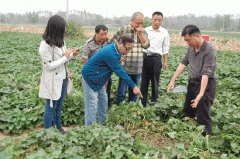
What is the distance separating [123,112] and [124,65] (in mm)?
1235

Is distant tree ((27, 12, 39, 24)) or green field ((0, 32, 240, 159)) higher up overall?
distant tree ((27, 12, 39, 24))

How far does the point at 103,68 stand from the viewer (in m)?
3.01

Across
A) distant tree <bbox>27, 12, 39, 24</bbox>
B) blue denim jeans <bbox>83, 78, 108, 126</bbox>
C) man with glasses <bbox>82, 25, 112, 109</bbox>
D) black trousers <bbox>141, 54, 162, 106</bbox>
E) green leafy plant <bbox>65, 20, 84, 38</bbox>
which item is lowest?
blue denim jeans <bbox>83, 78, 108, 126</bbox>

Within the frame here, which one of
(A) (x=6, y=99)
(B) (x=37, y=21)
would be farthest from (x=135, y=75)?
(B) (x=37, y=21)

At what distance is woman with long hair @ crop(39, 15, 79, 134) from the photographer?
270 centimetres

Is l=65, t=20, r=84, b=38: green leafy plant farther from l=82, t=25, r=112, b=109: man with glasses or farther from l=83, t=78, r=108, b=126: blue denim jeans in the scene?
l=83, t=78, r=108, b=126: blue denim jeans

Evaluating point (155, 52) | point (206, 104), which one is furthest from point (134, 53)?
point (206, 104)

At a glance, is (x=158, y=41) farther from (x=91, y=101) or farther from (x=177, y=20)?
(x=177, y=20)

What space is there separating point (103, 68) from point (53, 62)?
71cm

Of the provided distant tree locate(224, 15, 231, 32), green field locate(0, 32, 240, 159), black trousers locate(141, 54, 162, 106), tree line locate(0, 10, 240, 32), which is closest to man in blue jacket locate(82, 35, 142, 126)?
green field locate(0, 32, 240, 159)

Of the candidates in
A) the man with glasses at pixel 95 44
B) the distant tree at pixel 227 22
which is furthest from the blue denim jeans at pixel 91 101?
the distant tree at pixel 227 22

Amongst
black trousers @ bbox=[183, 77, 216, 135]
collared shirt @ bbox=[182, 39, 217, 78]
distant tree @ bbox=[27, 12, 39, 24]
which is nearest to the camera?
collared shirt @ bbox=[182, 39, 217, 78]

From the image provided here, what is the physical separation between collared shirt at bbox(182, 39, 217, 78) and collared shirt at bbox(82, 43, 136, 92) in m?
1.00

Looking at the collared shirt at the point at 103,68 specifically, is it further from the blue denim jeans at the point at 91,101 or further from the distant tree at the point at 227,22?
the distant tree at the point at 227,22
